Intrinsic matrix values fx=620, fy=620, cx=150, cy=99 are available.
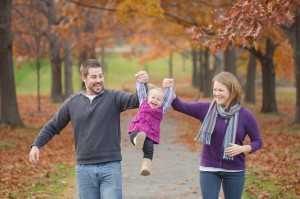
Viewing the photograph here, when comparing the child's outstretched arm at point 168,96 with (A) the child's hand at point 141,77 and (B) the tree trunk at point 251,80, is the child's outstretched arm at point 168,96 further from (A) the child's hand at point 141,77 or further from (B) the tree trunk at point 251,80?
(B) the tree trunk at point 251,80

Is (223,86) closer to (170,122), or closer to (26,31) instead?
(170,122)

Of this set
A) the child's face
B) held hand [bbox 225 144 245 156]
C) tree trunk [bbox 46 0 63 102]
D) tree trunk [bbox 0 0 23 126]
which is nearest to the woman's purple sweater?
held hand [bbox 225 144 245 156]

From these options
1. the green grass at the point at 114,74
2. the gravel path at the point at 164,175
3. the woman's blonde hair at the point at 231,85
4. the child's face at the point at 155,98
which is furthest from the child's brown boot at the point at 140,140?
the green grass at the point at 114,74

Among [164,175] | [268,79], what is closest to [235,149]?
[164,175]

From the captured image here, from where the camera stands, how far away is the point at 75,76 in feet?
244

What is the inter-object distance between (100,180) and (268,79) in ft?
69.0

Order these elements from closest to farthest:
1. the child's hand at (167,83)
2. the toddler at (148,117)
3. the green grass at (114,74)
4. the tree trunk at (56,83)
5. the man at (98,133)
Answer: the toddler at (148,117) < the man at (98,133) < the child's hand at (167,83) < the tree trunk at (56,83) < the green grass at (114,74)

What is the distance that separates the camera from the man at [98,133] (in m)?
6.02

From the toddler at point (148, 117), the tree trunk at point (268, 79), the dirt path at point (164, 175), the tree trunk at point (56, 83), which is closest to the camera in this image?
the toddler at point (148, 117)

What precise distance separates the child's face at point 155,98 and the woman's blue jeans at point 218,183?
85cm

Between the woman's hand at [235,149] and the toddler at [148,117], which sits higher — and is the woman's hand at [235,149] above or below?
below

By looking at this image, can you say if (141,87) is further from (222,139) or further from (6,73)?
(6,73)

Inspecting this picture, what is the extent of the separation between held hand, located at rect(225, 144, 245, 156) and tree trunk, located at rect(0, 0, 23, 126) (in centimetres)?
1461

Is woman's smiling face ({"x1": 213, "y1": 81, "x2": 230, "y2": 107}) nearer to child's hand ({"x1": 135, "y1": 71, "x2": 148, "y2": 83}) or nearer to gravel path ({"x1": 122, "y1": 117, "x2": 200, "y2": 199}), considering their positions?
child's hand ({"x1": 135, "y1": 71, "x2": 148, "y2": 83})
